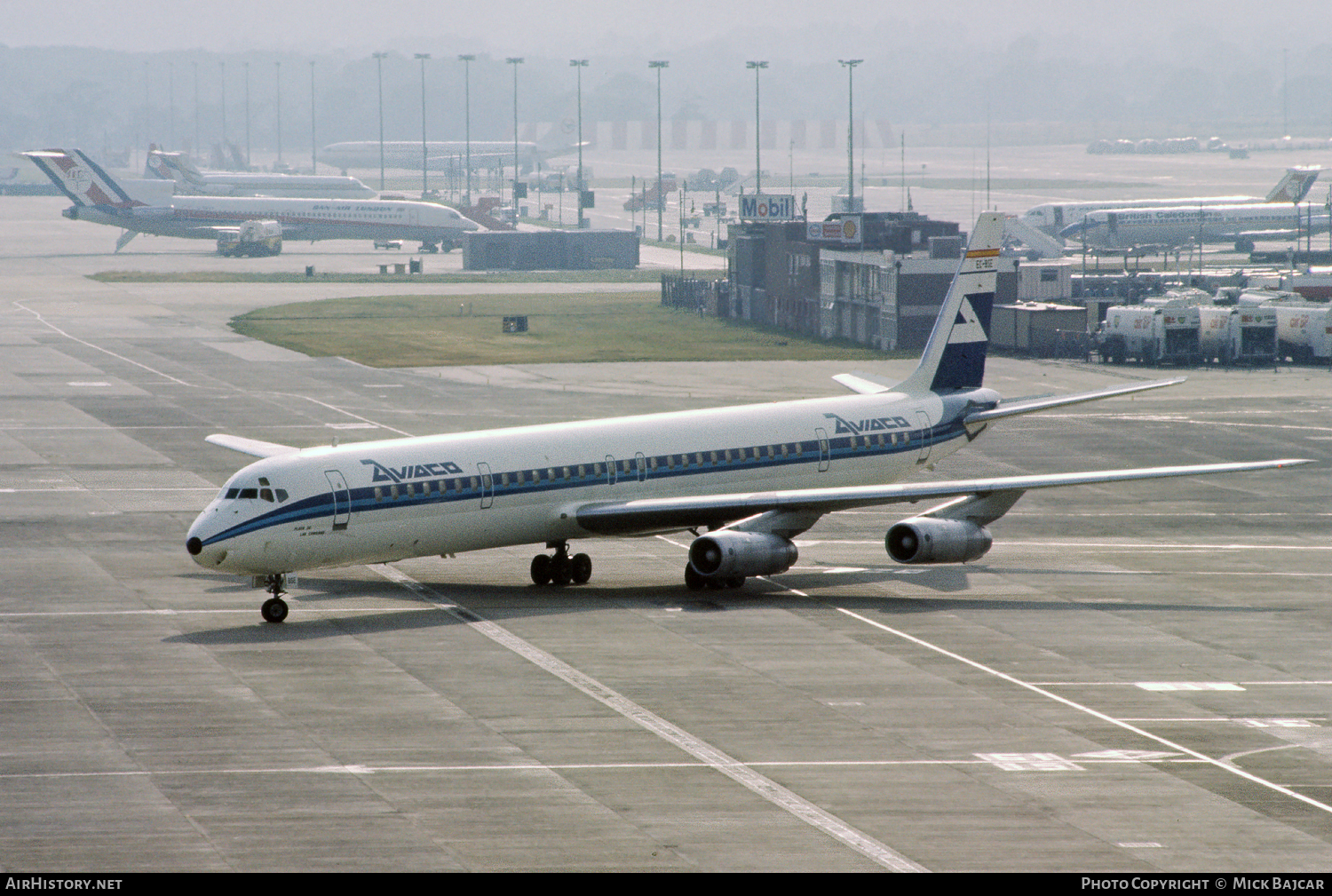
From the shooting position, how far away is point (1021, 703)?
36.9 m

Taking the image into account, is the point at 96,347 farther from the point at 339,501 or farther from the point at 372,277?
the point at 339,501

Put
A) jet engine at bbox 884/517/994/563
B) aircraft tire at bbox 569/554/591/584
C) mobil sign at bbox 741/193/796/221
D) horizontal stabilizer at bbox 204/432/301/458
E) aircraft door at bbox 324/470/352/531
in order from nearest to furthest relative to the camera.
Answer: aircraft door at bbox 324/470/352/531, jet engine at bbox 884/517/994/563, aircraft tire at bbox 569/554/591/584, horizontal stabilizer at bbox 204/432/301/458, mobil sign at bbox 741/193/796/221

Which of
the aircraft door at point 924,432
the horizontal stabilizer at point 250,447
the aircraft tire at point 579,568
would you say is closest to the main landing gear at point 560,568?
the aircraft tire at point 579,568

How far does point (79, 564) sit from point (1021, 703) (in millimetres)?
28936

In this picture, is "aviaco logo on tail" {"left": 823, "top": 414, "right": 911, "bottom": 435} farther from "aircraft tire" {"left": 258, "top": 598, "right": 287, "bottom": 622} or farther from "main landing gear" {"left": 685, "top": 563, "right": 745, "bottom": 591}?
"aircraft tire" {"left": 258, "top": 598, "right": 287, "bottom": 622}

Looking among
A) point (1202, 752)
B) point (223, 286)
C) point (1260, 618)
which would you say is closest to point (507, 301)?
point (223, 286)

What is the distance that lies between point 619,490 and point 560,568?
9.24 feet

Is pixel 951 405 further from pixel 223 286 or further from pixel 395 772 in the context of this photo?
pixel 223 286

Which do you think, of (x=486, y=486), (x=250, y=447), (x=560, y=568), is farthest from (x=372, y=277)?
(x=486, y=486)

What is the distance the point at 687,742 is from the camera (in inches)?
1323

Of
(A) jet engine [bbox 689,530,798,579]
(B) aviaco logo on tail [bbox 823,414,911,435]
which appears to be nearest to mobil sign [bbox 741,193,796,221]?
(B) aviaco logo on tail [bbox 823,414,911,435]

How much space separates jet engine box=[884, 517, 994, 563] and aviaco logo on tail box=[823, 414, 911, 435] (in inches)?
219

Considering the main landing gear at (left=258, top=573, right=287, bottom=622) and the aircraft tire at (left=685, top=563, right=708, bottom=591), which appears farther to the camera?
the aircraft tire at (left=685, top=563, right=708, bottom=591)

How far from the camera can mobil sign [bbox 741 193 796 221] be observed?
155 metres
